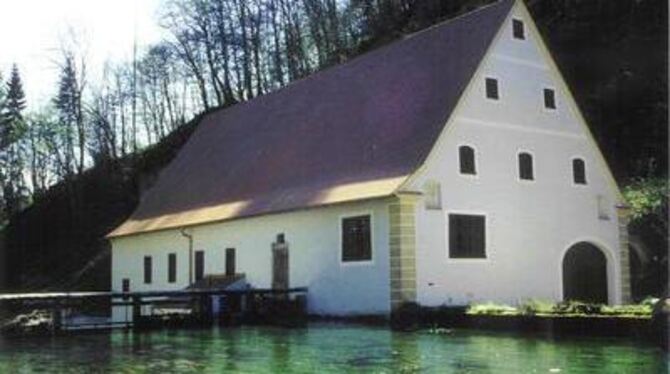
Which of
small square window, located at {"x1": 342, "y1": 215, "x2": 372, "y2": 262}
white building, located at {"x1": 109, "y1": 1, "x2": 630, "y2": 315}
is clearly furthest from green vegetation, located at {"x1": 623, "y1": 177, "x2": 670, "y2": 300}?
small square window, located at {"x1": 342, "y1": 215, "x2": 372, "y2": 262}

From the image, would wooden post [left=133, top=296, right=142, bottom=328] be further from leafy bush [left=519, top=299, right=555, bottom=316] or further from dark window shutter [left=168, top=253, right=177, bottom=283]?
leafy bush [left=519, top=299, right=555, bottom=316]

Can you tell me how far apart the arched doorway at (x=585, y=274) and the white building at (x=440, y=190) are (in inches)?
1.9

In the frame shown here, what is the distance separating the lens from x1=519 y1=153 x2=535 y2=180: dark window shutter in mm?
27922

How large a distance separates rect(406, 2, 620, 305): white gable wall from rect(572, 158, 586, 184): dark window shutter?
18 cm

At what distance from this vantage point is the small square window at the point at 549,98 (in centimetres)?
2875

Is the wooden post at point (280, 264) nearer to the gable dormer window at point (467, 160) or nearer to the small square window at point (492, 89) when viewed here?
the gable dormer window at point (467, 160)

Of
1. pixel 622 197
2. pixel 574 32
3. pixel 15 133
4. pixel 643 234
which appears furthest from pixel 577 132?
pixel 15 133

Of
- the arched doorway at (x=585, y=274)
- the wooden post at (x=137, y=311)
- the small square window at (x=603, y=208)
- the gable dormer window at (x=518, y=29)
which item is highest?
the gable dormer window at (x=518, y=29)

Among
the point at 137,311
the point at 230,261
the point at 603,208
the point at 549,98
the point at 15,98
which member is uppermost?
the point at 15,98

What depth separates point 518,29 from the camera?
28109 millimetres

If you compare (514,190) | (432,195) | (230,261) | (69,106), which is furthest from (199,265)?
(69,106)

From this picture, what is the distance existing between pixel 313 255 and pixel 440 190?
4.60 metres

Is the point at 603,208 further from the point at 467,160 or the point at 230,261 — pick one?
the point at 230,261

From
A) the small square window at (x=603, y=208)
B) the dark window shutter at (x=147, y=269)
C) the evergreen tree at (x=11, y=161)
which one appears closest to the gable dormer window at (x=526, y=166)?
the small square window at (x=603, y=208)
